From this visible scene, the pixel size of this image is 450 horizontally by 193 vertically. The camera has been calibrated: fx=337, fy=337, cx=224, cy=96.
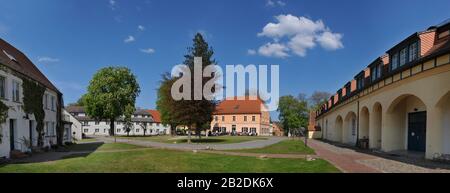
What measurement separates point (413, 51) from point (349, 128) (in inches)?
694

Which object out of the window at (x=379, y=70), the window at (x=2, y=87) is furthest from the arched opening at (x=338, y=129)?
the window at (x=2, y=87)

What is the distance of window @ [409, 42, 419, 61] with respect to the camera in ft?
55.9

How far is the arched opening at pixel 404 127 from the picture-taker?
771 inches

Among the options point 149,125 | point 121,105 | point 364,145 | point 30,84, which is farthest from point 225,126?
point 30,84

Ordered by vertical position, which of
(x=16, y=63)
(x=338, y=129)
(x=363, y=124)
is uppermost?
(x=16, y=63)

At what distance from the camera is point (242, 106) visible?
257ft

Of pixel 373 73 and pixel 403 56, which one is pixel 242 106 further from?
pixel 403 56

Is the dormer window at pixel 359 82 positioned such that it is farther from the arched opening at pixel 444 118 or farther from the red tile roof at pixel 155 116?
the red tile roof at pixel 155 116

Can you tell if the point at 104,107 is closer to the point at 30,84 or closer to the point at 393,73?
the point at 30,84

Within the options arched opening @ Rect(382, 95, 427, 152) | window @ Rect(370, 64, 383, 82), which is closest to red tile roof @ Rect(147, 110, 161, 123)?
window @ Rect(370, 64, 383, 82)

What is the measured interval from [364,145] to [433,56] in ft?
37.2

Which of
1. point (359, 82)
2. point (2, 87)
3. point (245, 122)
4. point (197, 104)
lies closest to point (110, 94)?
point (197, 104)

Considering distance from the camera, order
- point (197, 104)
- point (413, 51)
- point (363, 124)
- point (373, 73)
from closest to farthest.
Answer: point (413, 51) → point (373, 73) → point (363, 124) → point (197, 104)

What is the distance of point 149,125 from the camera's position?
291 feet
